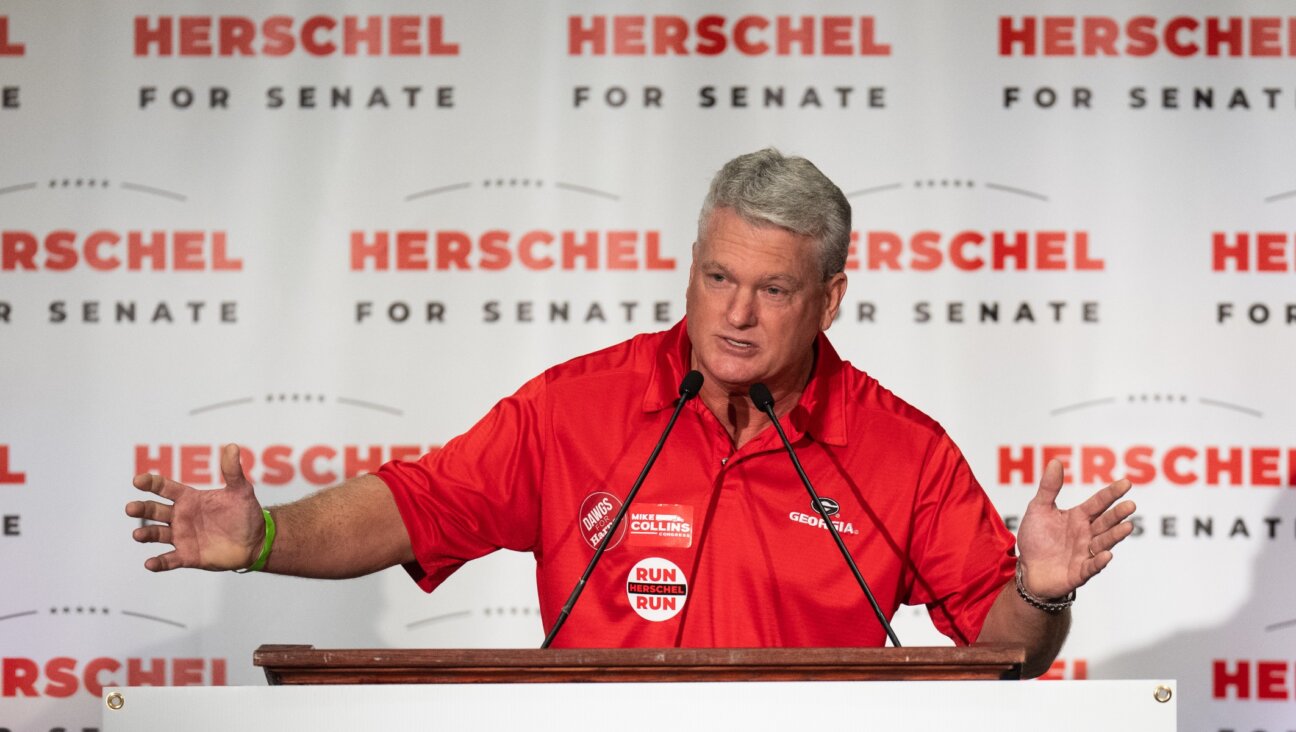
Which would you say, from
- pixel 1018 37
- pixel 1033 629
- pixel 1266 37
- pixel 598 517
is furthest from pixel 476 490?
pixel 1266 37

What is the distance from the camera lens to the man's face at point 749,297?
2383 millimetres

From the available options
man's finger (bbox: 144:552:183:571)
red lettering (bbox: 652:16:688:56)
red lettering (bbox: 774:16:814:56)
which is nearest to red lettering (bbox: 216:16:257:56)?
red lettering (bbox: 652:16:688:56)

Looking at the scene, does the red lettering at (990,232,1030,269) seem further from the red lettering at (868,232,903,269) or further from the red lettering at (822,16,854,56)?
the red lettering at (822,16,854,56)

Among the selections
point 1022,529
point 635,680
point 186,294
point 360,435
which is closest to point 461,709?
point 635,680

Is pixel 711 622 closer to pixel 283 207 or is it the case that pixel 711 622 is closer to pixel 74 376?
pixel 283 207

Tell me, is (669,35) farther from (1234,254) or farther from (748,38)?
(1234,254)

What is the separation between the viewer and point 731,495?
2436 millimetres

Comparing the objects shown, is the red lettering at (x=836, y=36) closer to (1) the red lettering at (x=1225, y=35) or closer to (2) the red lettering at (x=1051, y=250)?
(2) the red lettering at (x=1051, y=250)

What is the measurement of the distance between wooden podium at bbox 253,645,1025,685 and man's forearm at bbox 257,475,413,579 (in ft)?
2.05

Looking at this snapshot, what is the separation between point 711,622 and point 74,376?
190 centimetres

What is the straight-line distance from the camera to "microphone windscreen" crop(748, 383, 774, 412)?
223cm

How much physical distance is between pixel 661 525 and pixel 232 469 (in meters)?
0.76

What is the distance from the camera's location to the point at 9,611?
3.45m

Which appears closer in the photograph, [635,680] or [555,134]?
[635,680]
